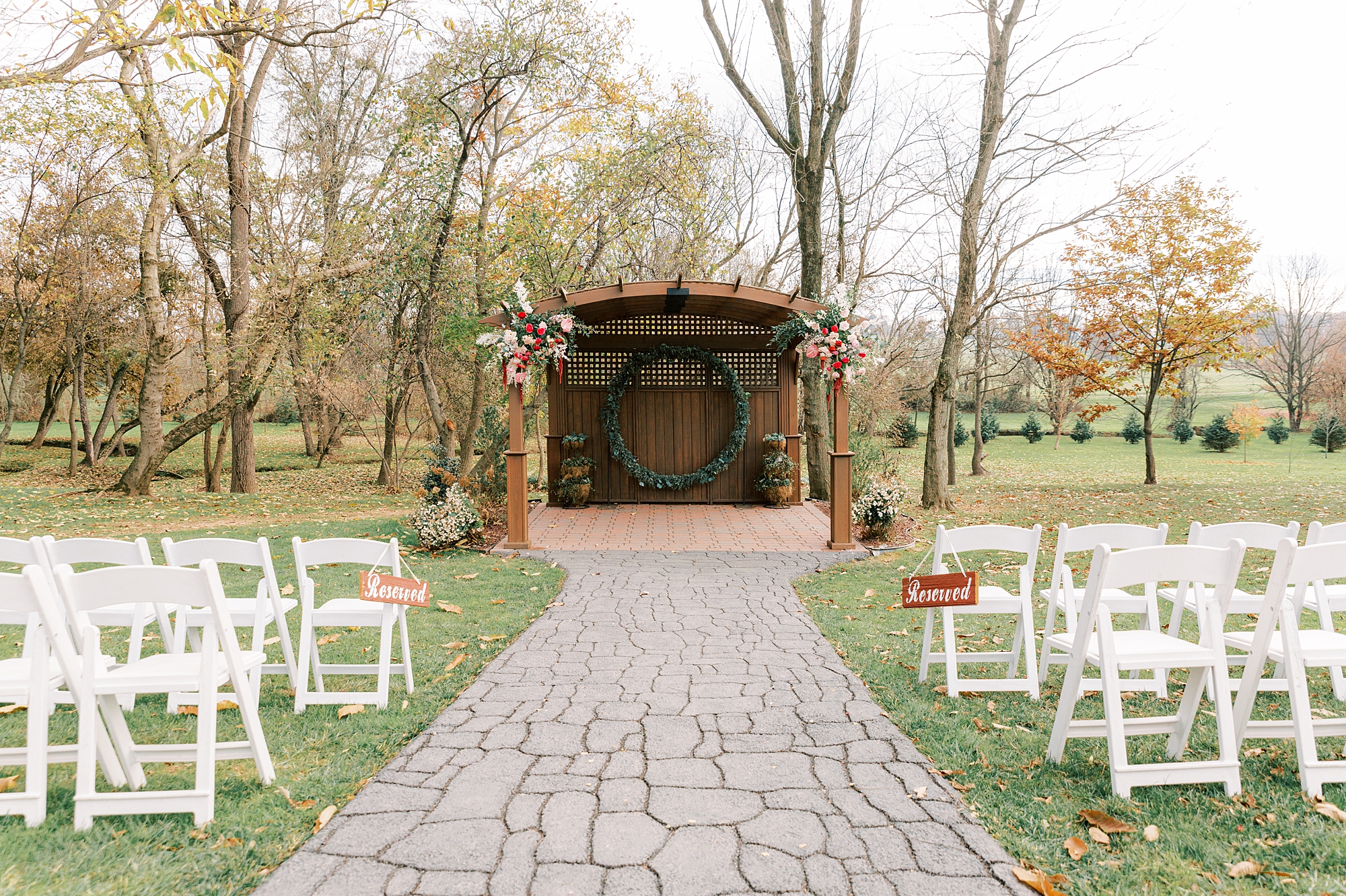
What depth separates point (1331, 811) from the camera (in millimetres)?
2646

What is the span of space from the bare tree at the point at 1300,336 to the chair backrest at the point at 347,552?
129 ft

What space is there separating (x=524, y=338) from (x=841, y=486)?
13.5 ft

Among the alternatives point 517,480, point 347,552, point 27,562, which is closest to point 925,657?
point 347,552

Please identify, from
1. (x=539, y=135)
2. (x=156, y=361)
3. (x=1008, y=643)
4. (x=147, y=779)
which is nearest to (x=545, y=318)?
(x=1008, y=643)

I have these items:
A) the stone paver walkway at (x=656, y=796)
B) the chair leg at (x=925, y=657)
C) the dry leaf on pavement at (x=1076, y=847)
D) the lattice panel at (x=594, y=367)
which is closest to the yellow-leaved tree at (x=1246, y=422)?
the lattice panel at (x=594, y=367)

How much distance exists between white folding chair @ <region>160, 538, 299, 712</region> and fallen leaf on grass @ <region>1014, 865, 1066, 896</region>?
304cm

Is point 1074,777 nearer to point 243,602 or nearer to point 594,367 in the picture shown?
point 243,602

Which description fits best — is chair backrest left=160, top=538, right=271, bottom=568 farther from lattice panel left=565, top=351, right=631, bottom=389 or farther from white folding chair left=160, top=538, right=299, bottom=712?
lattice panel left=565, top=351, right=631, bottom=389

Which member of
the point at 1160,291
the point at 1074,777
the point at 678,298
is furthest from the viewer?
the point at 1160,291

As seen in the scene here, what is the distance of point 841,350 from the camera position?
8859mm

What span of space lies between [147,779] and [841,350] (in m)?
7.48

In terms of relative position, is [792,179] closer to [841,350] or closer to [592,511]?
[841,350]

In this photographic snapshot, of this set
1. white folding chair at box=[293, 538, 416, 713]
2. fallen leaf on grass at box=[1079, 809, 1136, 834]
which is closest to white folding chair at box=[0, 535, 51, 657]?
white folding chair at box=[293, 538, 416, 713]

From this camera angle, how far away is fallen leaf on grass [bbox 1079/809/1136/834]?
2594 mm
